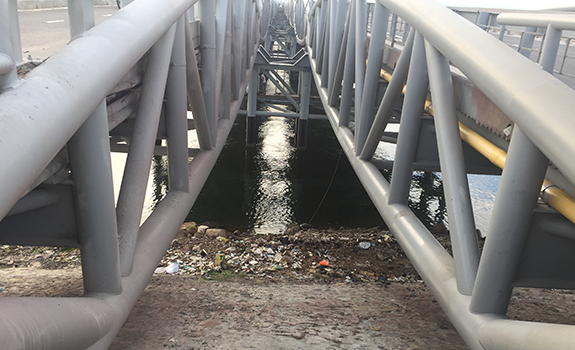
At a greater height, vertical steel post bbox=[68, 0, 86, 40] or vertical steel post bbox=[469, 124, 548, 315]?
vertical steel post bbox=[68, 0, 86, 40]

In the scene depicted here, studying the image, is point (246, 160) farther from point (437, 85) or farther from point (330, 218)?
point (437, 85)

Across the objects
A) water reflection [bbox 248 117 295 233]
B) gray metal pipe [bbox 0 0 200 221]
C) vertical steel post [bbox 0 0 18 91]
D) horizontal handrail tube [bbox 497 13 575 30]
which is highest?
horizontal handrail tube [bbox 497 13 575 30]

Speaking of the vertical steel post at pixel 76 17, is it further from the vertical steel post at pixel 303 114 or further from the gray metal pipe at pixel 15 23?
the vertical steel post at pixel 303 114

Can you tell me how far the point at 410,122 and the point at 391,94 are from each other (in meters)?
0.64

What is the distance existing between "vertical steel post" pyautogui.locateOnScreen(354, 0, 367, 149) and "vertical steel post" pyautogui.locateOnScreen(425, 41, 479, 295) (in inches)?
115

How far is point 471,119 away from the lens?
4.09 metres

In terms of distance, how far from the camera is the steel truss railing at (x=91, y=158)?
61.7 inches

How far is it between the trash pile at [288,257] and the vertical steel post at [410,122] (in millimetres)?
3773

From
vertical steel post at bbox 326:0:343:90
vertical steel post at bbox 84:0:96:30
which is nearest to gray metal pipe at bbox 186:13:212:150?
vertical steel post at bbox 84:0:96:30

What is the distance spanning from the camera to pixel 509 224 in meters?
2.41

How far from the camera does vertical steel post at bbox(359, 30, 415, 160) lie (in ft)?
13.8

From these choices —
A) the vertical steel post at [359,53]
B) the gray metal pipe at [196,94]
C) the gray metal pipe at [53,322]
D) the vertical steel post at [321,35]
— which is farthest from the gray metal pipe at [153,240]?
the vertical steel post at [321,35]

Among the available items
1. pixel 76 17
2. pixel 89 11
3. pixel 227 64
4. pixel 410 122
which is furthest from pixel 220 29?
pixel 76 17

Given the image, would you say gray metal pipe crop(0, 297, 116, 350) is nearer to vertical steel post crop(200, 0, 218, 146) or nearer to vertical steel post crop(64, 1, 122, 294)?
vertical steel post crop(64, 1, 122, 294)
